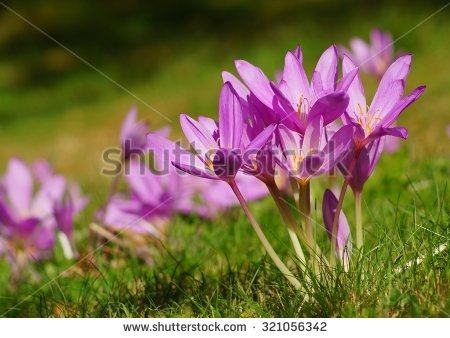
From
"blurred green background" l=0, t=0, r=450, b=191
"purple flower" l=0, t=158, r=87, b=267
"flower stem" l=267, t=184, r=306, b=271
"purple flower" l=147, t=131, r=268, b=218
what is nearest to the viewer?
"flower stem" l=267, t=184, r=306, b=271

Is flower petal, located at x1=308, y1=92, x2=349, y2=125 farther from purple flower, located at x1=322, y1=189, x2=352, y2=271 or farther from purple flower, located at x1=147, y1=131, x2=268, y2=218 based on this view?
purple flower, located at x1=147, y1=131, x2=268, y2=218

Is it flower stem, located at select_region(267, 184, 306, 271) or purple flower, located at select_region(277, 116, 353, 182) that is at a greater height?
purple flower, located at select_region(277, 116, 353, 182)

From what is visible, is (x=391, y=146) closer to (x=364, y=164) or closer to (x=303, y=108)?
(x=364, y=164)

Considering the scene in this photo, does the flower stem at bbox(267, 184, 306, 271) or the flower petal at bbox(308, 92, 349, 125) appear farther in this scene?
the flower stem at bbox(267, 184, 306, 271)

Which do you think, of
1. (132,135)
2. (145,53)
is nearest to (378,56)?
(132,135)

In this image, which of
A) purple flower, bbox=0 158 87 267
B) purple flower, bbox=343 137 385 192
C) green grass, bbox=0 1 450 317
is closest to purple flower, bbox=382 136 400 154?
green grass, bbox=0 1 450 317

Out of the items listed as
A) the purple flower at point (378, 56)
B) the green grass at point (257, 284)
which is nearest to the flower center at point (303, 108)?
the green grass at point (257, 284)

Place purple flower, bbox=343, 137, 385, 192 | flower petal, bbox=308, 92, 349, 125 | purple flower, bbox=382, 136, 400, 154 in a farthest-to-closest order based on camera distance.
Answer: purple flower, bbox=382, 136, 400, 154
purple flower, bbox=343, 137, 385, 192
flower petal, bbox=308, 92, 349, 125
